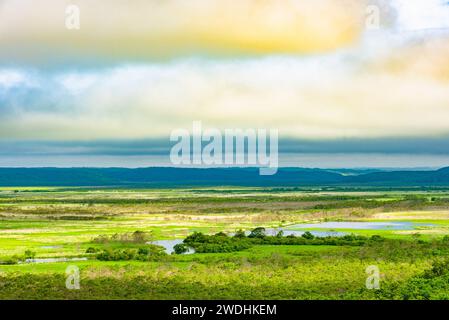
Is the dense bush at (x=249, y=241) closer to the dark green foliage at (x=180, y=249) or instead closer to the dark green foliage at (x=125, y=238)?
the dark green foliage at (x=180, y=249)

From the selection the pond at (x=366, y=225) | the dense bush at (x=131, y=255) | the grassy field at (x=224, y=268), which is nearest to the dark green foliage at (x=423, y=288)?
the grassy field at (x=224, y=268)

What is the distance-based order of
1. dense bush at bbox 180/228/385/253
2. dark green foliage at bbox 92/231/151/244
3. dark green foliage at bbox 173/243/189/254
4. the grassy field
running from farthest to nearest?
dark green foliage at bbox 92/231/151/244 < dense bush at bbox 180/228/385/253 < dark green foliage at bbox 173/243/189/254 < the grassy field

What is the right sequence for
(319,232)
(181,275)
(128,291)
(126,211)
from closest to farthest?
(128,291)
(181,275)
(319,232)
(126,211)

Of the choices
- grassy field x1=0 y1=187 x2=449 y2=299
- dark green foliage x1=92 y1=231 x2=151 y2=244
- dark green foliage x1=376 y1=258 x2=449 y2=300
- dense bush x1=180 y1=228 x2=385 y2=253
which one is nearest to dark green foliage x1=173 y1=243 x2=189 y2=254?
dense bush x1=180 y1=228 x2=385 y2=253

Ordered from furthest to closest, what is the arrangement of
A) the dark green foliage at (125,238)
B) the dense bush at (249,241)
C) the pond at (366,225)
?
the pond at (366,225) < the dark green foliage at (125,238) < the dense bush at (249,241)

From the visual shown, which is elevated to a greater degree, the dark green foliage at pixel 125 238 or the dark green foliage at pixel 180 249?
the dark green foliage at pixel 125 238

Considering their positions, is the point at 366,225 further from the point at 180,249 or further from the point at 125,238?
the point at 180,249

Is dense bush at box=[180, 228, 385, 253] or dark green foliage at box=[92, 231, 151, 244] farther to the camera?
dark green foliage at box=[92, 231, 151, 244]

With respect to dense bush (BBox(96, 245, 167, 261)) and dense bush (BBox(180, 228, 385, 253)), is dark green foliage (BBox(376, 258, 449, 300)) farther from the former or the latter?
dense bush (BBox(96, 245, 167, 261))
